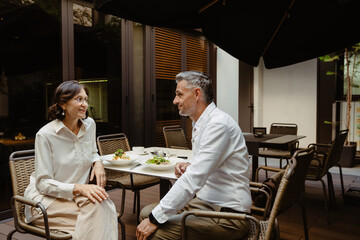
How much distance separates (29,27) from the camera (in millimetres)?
3820

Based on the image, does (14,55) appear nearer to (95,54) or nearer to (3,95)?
(3,95)

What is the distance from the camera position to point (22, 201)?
1968 mm

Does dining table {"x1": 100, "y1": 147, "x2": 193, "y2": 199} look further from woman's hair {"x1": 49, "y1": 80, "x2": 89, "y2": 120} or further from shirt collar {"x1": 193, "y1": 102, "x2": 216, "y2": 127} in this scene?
woman's hair {"x1": 49, "y1": 80, "x2": 89, "y2": 120}

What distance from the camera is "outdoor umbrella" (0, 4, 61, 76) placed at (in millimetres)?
3639

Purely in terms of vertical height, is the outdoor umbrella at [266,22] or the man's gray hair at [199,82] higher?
the outdoor umbrella at [266,22]

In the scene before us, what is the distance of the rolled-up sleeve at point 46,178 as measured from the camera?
2.00m

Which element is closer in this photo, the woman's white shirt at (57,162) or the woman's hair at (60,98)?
the woman's white shirt at (57,162)

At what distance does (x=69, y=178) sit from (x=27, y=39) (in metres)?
2.35

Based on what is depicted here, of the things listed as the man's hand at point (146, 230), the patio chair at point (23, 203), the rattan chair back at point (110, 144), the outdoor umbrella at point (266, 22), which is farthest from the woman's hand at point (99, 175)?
the outdoor umbrella at point (266, 22)

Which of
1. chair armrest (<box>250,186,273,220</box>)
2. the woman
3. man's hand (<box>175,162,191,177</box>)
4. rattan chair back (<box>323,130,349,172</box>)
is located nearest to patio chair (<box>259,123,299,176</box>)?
rattan chair back (<box>323,130,349,172</box>)

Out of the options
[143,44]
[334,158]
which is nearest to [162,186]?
[334,158]

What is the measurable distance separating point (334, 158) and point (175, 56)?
3526 millimetres

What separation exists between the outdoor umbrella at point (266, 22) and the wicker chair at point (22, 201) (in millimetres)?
1301

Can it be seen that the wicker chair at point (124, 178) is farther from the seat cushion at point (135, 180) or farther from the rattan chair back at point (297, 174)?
the rattan chair back at point (297, 174)
